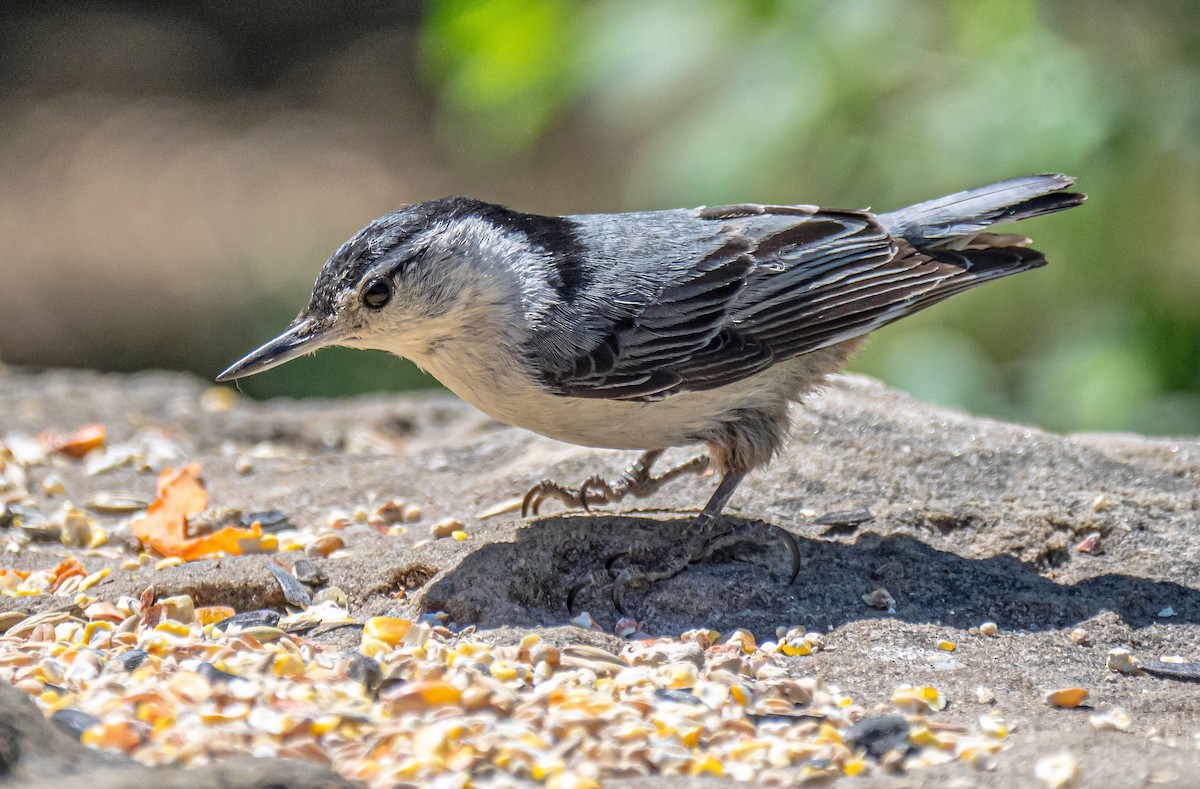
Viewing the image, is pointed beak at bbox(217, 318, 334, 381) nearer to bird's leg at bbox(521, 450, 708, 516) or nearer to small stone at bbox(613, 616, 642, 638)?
bird's leg at bbox(521, 450, 708, 516)

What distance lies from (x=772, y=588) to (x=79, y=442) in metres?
3.25

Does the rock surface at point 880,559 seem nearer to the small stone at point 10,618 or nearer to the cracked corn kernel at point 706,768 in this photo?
the small stone at point 10,618

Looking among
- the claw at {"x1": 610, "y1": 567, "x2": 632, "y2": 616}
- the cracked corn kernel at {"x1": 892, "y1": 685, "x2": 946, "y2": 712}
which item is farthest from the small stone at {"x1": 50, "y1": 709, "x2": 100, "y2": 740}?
the cracked corn kernel at {"x1": 892, "y1": 685, "x2": 946, "y2": 712}

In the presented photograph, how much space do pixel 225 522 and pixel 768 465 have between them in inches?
76.5

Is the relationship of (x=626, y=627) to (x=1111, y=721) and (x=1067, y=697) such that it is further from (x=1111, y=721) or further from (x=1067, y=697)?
(x=1111, y=721)

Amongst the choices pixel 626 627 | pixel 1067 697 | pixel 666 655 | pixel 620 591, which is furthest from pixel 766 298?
pixel 1067 697

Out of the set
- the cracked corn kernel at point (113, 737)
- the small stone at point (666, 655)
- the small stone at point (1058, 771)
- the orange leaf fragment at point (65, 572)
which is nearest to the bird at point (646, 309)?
the small stone at point (666, 655)

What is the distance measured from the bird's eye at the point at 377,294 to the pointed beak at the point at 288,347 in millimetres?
144

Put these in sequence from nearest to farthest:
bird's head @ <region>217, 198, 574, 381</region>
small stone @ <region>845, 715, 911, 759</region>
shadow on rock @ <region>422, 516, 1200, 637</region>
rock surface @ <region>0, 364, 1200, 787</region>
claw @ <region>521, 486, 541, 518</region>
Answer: small stone @ <region>845, 715, 911, 759</region>
rock surface @ <region>0, 364, 1200, 787</region>
shadow on rock @ <region>422, 516, 1200, 637</region>
bird's head @ <region>217, 198, 574, 381</region>
claw @ <region>521, 486, 541, 518</region>

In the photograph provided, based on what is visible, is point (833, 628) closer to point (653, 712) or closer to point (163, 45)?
point (653, 712)

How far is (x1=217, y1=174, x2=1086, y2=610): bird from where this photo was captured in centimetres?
401

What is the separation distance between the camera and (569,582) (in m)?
3.84

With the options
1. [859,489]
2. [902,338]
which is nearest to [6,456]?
[859,489]

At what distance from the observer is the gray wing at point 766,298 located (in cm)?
406
